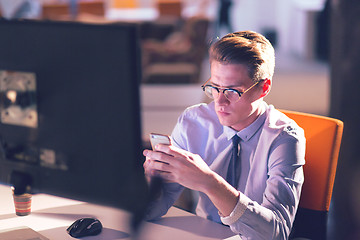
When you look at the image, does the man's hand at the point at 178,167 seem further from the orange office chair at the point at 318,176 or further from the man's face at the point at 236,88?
the orange office chair at the point at 318,176

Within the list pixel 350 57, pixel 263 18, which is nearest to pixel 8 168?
pixel 350 57

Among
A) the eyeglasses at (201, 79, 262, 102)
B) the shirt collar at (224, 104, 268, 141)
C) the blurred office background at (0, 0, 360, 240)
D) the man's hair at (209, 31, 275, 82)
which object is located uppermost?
the man's hair at (209, 31, 275, 82)

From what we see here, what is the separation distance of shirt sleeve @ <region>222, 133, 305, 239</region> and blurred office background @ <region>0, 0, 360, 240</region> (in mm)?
282

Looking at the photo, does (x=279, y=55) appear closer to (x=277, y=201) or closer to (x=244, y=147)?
(x=244, y=147)

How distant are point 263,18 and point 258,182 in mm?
11461

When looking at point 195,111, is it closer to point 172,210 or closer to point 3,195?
point 172,210

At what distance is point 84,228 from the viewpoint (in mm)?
1404

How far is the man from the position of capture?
1.36m

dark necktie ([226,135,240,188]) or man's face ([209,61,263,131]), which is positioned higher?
man's face ([209,61,263,131])

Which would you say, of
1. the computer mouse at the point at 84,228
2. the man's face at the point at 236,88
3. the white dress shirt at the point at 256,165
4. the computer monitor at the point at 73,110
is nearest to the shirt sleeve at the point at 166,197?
the white dress shirt at the point at 256,165

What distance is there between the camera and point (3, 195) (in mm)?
1704

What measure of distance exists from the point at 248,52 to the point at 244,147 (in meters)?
0.32

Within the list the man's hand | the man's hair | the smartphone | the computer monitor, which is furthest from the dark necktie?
the computer monitor

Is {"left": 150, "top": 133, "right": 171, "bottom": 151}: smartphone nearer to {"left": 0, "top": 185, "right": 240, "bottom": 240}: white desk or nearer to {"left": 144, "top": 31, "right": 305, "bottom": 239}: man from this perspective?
{"left": 144, "top": 31, "right": 305, "bottom": 239}: man
